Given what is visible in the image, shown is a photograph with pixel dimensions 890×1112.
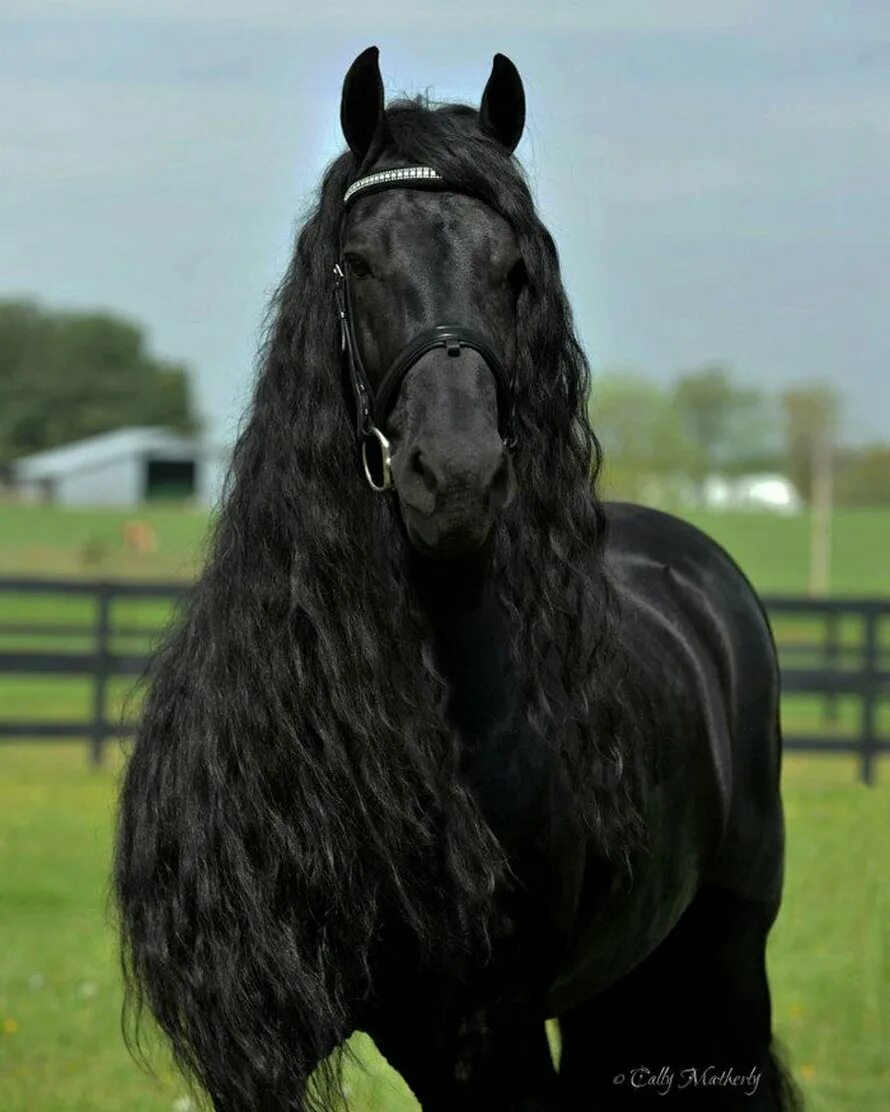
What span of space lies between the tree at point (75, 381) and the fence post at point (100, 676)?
3291 centimetres

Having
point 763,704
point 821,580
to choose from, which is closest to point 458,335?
point 763,704

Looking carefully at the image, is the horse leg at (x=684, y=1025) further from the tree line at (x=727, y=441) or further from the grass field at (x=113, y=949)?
the tree line at (x=727, y=441)

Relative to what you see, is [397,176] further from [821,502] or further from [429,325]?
[821,502]

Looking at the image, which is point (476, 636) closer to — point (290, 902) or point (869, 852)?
point (290, 902)

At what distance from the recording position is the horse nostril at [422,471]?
2719 mm

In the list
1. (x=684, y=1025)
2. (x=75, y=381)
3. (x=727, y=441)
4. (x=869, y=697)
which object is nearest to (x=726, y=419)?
(x=727, y=441)

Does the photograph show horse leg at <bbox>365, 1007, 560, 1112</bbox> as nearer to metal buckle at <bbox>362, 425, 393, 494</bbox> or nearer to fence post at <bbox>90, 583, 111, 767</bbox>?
metal buckle at <bbox>362, 425, 393, 494</bbox>

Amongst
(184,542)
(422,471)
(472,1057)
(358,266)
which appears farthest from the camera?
(184,542)

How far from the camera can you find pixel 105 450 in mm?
56531

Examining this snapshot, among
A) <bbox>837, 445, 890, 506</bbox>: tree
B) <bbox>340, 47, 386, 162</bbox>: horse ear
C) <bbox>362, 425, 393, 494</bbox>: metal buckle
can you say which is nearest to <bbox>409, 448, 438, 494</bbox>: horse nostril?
<bbox>362, 425, 393, 494</bbox>: metal buckle

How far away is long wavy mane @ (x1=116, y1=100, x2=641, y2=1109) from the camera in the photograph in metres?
3.05

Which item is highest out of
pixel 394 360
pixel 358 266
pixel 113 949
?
pixel 358 266

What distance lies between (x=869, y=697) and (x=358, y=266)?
10.9 metres

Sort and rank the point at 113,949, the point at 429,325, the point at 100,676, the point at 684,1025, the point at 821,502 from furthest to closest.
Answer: the point at 821,502
the point at 100,676
the point at 113,949
the point at 684,1025
the point at 429,325
